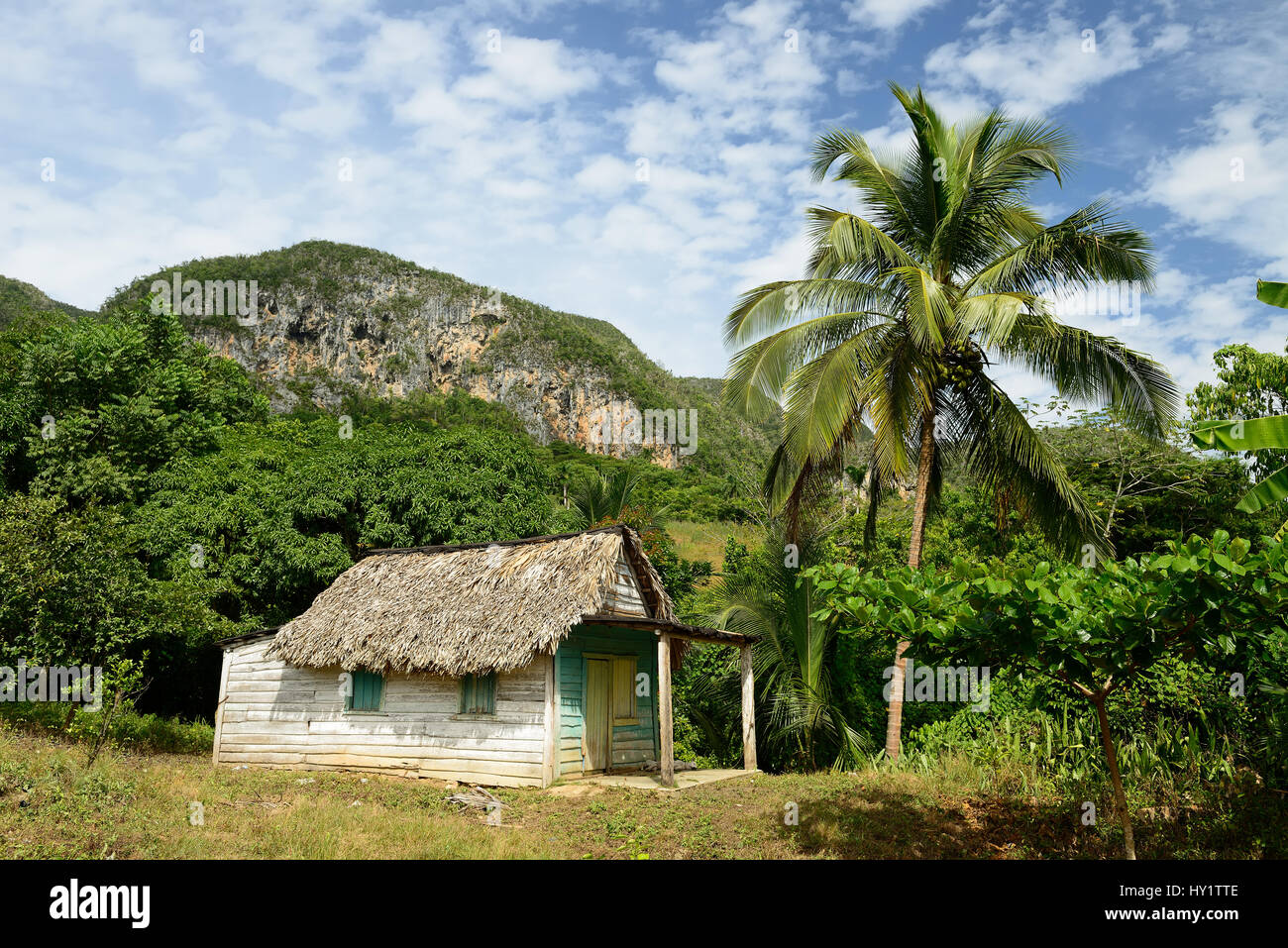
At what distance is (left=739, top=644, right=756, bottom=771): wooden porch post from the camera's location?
44.8ft

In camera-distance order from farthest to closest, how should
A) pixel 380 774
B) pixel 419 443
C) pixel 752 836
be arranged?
pixel 419 443 → pixel 380 774 → pixel 752 836

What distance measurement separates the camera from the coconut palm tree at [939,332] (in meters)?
10.8

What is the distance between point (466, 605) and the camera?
43.7ft

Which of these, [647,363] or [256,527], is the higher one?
[647,363]

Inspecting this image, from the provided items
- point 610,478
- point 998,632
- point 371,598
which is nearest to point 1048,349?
point 998,632

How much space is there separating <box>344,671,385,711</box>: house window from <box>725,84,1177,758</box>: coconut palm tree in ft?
24.4

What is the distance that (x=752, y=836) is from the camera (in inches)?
331

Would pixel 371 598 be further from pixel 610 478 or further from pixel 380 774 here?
pixel 610 478

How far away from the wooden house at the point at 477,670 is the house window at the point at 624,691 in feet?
0.10

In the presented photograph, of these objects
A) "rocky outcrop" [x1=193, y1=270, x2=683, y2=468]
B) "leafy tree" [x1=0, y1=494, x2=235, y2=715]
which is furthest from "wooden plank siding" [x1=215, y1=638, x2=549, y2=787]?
"rocky outcrop" [x1=193, y1=270, x2=683, y2=468]

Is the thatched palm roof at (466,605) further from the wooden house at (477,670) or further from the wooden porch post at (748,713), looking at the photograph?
the wooden porch post at (748,713)
